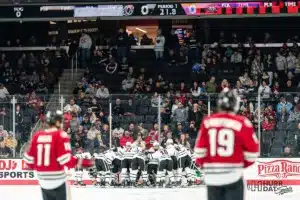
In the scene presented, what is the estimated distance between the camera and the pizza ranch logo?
14.7 m

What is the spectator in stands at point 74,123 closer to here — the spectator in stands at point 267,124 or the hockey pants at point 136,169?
the hockey pants at point 136,169

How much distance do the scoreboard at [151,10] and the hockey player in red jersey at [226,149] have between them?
12.5 metres

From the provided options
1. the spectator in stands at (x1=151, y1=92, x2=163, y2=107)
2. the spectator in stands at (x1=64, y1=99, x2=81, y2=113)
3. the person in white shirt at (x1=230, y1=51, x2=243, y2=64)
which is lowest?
the spectator in stands at (x1=64, y1=99, x2=81, y2=113)

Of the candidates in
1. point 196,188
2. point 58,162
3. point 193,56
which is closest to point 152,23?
point 193,56

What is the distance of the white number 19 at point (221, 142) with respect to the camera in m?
6.32

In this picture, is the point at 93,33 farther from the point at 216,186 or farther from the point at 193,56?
the point at 216,186

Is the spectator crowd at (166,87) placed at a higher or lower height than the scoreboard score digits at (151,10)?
lower

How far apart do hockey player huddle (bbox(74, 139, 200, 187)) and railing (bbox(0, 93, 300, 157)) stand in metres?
0.53

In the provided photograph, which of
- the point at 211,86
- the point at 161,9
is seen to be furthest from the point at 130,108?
the point at 161,9

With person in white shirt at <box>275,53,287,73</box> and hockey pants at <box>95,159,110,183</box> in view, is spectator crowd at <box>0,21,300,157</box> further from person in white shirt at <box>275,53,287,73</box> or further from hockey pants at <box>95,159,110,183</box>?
hockey pants at <box>95,159,110,183</box>

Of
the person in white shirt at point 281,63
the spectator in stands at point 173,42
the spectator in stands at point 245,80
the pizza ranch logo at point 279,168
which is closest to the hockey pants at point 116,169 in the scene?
the pizza ranch logo at point 279,168

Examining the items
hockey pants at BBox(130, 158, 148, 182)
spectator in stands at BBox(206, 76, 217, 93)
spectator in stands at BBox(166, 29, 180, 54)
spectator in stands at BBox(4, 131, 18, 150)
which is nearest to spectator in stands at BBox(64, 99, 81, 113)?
spectator in stands at BBox(4, 131, 18, 150)

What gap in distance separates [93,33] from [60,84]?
2587 mm

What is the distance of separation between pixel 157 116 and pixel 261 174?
2734mm
